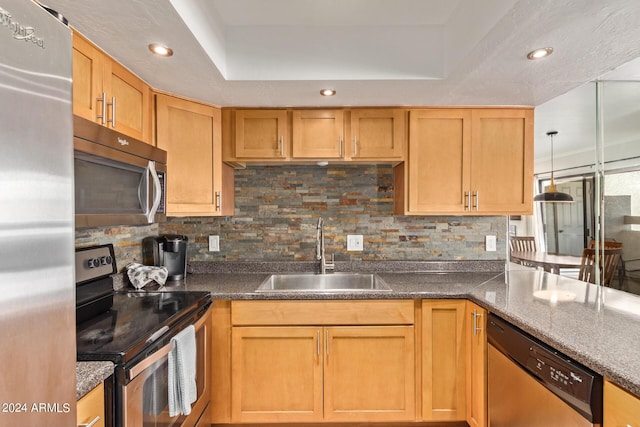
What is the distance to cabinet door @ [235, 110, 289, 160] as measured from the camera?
219cm

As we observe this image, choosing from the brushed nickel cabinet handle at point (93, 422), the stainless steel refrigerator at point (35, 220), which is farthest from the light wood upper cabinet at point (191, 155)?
the stainless steel refrigerator at point (35, 220)

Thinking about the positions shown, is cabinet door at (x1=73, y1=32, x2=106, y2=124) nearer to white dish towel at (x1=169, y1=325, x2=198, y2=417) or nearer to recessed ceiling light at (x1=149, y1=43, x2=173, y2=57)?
recessed ceiling light at (x1=149, y1=43, x2=173, y2=57)

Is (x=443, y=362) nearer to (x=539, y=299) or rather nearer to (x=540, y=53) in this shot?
(x=539, y=299)

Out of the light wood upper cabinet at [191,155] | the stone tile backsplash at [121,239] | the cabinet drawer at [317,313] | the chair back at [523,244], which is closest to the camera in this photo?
the stone tile backsplash at [121,239]

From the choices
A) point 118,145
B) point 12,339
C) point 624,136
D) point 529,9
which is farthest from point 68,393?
point 624,136

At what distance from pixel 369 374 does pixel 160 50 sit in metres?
1.99

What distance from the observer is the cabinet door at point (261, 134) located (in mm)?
2193

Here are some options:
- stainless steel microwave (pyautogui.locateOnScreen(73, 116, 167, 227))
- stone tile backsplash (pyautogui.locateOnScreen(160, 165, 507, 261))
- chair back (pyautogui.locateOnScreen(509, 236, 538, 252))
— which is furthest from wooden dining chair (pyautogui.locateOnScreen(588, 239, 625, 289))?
stainless steel microwave (pyautogui.locateOnScreen(73, 116, 167, 227))

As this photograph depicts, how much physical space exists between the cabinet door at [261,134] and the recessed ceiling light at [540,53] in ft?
4.52

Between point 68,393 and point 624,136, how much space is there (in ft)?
12.9

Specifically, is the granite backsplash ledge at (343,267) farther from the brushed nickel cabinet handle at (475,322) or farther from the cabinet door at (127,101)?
the cabinet door at (127,101)

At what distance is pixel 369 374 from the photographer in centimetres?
192

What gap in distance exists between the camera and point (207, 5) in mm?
1538

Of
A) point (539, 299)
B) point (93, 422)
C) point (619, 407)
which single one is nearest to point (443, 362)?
point (539, 299)
